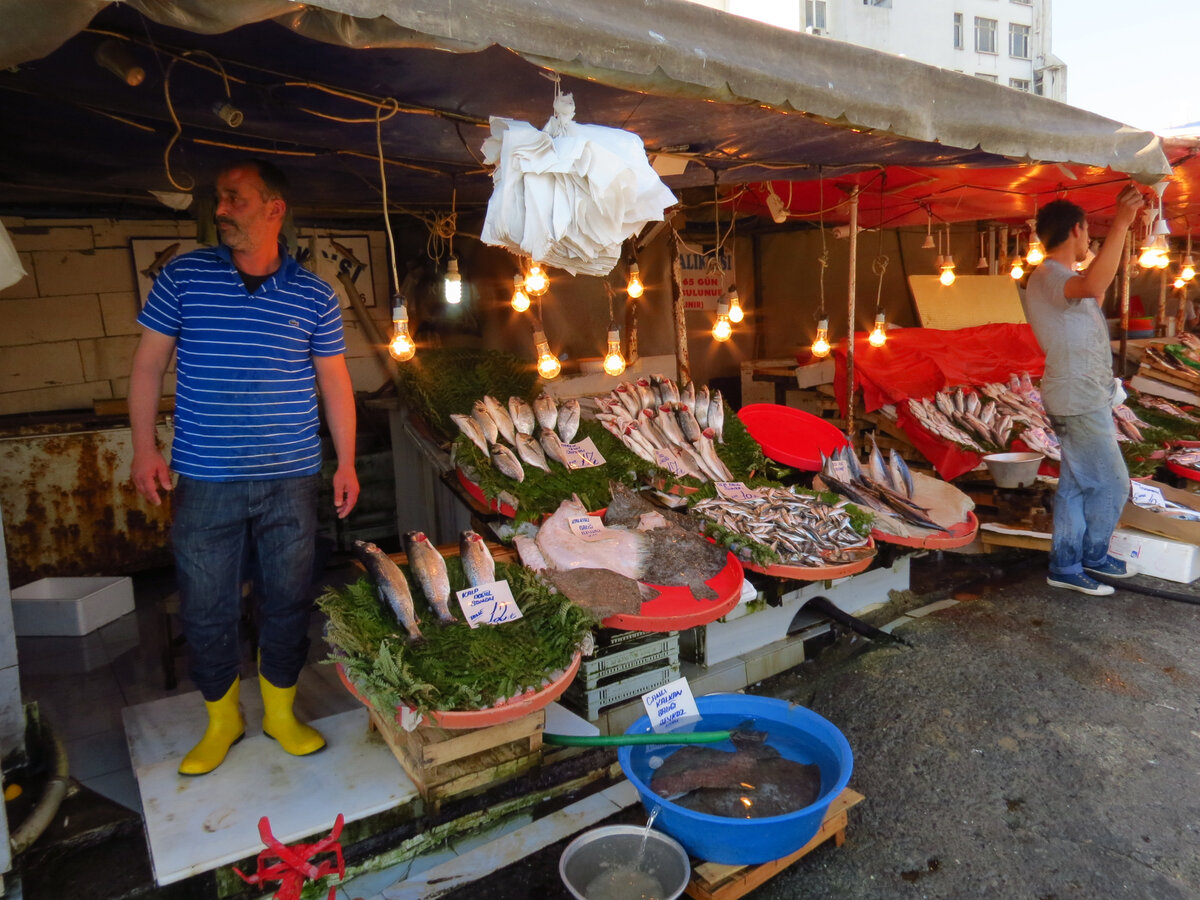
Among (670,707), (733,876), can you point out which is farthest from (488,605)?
(733,876)

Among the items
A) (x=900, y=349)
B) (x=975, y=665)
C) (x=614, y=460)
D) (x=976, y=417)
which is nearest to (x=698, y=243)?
(x=900, y=349)

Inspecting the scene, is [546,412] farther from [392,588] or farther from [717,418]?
[392,588]

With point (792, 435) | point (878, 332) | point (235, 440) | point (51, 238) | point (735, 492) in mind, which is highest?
point (51, 238)

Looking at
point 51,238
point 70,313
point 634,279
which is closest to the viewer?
point 634,279

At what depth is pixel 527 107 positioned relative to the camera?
4.43m

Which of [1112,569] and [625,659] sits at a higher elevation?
[625,659]

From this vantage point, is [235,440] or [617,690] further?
[617,690]

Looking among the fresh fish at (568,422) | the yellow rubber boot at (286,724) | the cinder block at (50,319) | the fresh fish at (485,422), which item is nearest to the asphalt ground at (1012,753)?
the yellow rubber boot at (286,724)

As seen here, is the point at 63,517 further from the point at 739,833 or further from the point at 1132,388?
the point at 1132,388

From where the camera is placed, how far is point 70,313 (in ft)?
25.3

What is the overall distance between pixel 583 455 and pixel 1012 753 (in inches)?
120

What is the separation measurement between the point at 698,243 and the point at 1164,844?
379 inches

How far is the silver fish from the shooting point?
4.73 metres

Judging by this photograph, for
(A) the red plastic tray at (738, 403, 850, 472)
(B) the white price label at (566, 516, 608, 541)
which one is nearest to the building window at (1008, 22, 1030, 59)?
(A) the red plastic tray at (738, 403, 850, 472)
